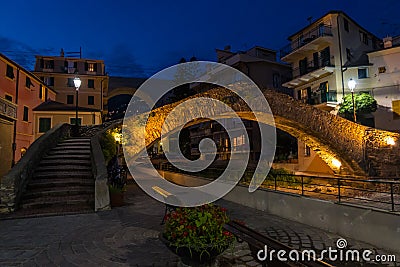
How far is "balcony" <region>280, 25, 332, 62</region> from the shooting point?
929 inches

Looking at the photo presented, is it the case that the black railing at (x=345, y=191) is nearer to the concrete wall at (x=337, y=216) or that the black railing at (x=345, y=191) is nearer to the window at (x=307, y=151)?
the concrete wall at (x=337, y=216)

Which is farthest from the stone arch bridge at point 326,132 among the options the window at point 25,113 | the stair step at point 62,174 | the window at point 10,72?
the window at point 25,113

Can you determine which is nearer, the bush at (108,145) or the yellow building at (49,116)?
the bush at (108,145)

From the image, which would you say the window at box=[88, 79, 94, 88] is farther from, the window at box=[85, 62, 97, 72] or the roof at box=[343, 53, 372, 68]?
the roof at box=[343, 53, 372, 68]

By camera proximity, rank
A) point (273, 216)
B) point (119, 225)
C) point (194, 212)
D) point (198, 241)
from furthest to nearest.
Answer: point (273, 216), point (119, 225), point (194, 212), point (198, 241)

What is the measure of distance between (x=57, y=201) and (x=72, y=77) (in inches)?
1244

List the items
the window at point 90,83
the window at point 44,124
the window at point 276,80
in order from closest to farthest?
the window at point 44,124
the window at point 276,80
the window at point 90,83

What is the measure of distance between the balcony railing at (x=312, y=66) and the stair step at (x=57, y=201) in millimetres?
21787

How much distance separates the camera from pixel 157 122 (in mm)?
14016

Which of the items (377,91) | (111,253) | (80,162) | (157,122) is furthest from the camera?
(377,91)

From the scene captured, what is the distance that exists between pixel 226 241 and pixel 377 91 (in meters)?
24.1

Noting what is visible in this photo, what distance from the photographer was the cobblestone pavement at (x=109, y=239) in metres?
4.66

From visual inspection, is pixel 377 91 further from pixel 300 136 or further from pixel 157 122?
pixel 157 122

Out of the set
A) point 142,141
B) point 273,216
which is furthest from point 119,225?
point 142,141
